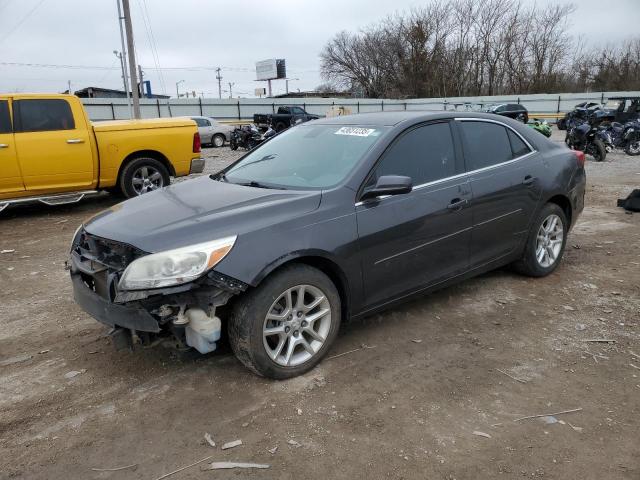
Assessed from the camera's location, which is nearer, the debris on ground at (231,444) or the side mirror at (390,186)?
the debris on ground at (231,444)

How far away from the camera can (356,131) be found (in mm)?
3977

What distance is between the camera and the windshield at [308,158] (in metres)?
3.66

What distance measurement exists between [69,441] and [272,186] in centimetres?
201

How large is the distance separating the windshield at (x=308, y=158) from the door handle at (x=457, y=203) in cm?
76

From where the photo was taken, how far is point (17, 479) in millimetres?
2438

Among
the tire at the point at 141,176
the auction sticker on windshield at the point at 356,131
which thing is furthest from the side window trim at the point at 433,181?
the tire at the point at 141,176

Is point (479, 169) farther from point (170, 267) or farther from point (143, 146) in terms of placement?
point (143, 146)

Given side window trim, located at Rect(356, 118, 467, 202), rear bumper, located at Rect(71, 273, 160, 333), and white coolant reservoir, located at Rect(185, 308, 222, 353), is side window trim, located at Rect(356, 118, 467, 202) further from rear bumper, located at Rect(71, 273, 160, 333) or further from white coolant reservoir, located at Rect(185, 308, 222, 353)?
rear bumper, located at Rect(71, 273, 160, 333)

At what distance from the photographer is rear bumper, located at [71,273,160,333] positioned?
2.86 metres

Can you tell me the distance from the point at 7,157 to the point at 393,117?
247 inches

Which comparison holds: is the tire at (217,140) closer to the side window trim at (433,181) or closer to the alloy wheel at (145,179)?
the alloy wheel at (145,179)

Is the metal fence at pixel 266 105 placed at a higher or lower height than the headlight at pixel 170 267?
higher

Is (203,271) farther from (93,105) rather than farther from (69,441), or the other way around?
(93,105)

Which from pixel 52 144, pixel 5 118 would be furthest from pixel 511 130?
pixel 5 118
